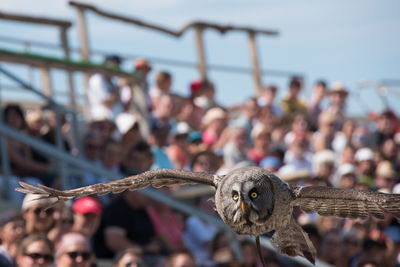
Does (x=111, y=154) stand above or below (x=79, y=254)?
above

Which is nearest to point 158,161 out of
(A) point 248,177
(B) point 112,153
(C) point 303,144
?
(B) point 112,153

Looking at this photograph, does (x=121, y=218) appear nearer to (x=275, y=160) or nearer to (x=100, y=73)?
(x=100, y=73)

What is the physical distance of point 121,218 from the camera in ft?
22.0

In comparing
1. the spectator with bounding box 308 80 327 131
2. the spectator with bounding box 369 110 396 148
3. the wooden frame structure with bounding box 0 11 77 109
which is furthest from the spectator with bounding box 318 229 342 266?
the spectator with bounding box 369 110 396 148

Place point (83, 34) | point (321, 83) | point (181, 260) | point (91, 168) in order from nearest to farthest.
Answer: point (181, 260)
point (91, 168)
point (83, 34)
point (321, 83)

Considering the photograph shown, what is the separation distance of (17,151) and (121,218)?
3.63ft

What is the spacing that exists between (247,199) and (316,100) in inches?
319

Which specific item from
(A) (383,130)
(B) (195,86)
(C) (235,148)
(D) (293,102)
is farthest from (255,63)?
(C) (235,148)

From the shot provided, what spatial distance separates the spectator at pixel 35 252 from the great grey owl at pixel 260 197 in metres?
1.25

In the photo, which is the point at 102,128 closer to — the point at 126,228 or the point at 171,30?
the point at 126,228

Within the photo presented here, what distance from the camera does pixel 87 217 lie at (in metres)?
6.24

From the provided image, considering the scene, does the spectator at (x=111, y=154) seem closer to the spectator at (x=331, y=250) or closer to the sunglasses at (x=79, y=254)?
the sunglasses at (x=79, y=254)

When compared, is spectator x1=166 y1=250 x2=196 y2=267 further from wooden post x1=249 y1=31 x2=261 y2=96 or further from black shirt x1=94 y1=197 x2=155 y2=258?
wooden post x1=249 y1=31 x2=261 y2=96

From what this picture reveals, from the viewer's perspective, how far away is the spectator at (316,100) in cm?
1177
